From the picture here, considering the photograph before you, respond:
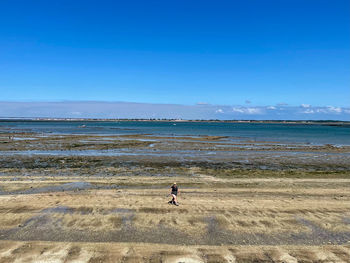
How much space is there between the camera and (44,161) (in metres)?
32.0

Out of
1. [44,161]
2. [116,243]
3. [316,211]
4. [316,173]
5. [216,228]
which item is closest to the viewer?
[116,243]

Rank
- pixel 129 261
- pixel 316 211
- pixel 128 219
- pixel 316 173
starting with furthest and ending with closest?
pixel 316 173, pixel 316 211, pixel 128 219, pixel 129 261

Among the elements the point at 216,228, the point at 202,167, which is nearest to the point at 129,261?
the point at 216,228

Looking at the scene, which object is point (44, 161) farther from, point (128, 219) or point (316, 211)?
point (316, 211)

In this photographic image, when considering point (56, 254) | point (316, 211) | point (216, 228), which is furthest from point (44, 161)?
point (316, 211)

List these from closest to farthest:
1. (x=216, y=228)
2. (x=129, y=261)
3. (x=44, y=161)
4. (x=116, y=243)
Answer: (x=129, y=261)
(x=116, y=243)
(x=216, y=228)
(x=44, y=161)

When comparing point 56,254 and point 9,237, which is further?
point 9,237

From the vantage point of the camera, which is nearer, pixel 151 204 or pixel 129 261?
pixel 129 261

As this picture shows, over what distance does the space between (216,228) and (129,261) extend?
4842 millimetres

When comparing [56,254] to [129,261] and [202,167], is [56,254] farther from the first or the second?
[202,167]

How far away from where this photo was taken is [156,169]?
1103 inches

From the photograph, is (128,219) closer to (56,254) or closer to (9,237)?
(56,254)

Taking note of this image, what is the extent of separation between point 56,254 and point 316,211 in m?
14.1

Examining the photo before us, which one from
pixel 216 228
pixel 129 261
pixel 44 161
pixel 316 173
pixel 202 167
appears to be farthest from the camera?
pixel 44 161
